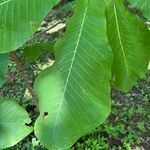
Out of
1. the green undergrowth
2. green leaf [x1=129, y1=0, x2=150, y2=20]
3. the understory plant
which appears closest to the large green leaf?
the understory plant

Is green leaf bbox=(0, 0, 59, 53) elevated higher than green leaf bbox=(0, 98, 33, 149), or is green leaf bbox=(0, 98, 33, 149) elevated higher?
green leaf bbox=(0, 0, 59, 53)

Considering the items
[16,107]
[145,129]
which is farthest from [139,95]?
[16,107]

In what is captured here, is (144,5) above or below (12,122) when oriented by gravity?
above

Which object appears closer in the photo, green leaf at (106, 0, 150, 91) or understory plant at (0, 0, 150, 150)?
understory plant at (0, 0, 150, 150)

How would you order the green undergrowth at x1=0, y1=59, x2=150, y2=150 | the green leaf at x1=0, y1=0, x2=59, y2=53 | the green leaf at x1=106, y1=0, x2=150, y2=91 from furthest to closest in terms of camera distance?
the green undergrowth at x1=0, y1=59, x2=150, y2=150 < the green leaf at x1=106, y1=0, x2=150, y2=91 < the green leaf at x1=0, y1=0, x2=59, y2=53

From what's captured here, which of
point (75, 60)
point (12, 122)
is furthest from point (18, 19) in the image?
point (12, 122)

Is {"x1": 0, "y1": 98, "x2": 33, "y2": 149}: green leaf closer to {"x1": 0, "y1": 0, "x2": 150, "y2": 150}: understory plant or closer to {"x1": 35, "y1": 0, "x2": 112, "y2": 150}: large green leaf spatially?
{"x1": 0, "y1": 0, "x2": 150, "y2": 150}: understory plant

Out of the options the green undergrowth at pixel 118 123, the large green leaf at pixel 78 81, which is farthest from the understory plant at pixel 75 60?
the green undergrowth at pixel 118 123

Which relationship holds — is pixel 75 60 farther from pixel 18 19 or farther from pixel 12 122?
pixel 12 122
